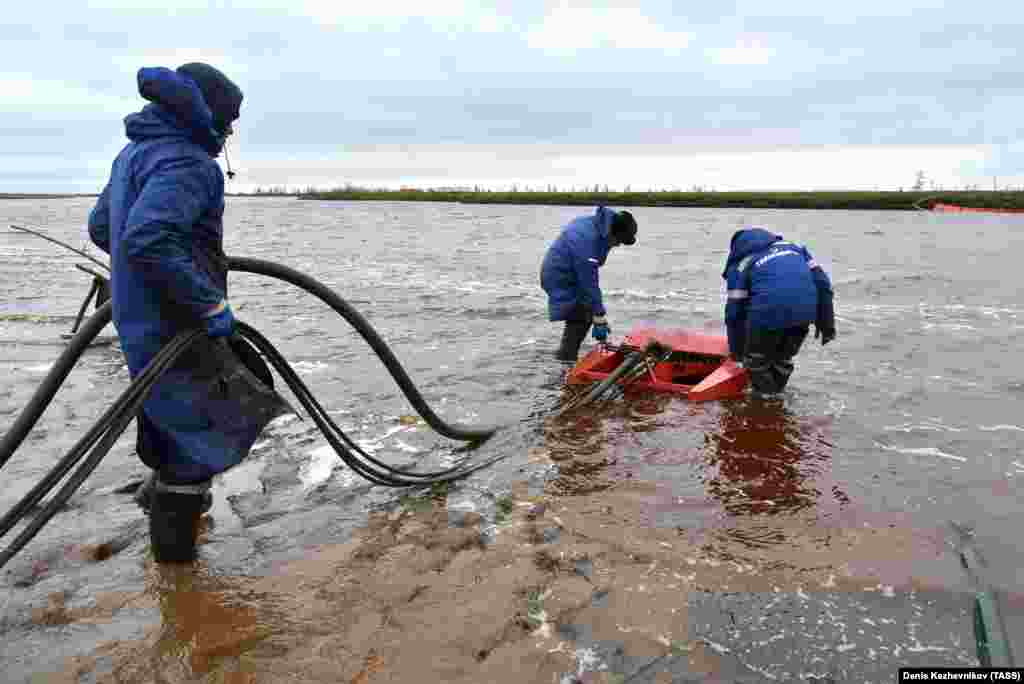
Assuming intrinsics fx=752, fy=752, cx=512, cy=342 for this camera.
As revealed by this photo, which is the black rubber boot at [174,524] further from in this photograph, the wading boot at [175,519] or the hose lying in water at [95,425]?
the hose lying in water at [95,425]

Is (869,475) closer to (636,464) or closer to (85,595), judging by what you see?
(636,464)

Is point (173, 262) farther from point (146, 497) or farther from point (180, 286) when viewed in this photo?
point (146, 497)

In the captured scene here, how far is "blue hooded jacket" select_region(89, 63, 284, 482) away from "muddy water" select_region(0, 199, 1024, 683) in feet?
2.74

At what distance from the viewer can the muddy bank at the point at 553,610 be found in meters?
3.25

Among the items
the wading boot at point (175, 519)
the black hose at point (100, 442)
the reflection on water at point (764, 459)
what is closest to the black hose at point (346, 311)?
the black hose at point (100, 442)

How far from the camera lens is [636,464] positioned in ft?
19.3

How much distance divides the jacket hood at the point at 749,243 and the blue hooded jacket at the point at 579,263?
5.00 ft

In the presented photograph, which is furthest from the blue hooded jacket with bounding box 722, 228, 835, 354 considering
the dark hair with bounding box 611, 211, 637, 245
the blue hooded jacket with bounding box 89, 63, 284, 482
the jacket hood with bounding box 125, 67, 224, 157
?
the jacket hood with bounding box 125, 67, 224, 157

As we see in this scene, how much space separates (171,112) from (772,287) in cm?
537

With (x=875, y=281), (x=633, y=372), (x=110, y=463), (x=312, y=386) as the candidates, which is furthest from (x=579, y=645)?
(x=875, y=281)

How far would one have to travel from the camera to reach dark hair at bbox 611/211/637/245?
27.4ft

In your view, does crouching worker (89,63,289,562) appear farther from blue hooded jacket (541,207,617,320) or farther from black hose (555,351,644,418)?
blue hooded jacket (541,207,617,320)

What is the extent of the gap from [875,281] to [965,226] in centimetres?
2975

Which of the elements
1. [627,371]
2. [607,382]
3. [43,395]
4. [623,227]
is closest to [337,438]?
[43,395]
